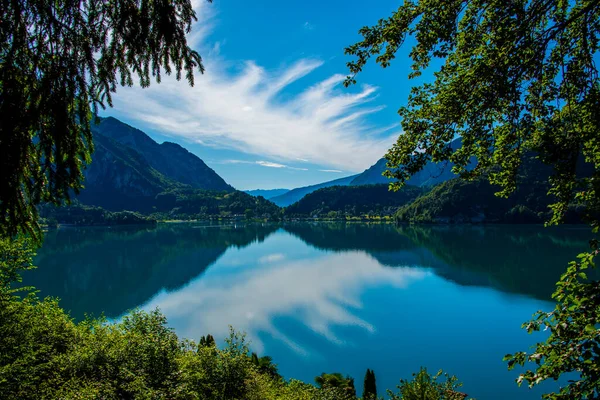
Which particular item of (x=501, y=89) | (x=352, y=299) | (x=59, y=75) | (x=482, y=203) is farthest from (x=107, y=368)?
(x=482, y=203)

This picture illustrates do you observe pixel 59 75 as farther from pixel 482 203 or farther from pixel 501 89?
pixel 482 203

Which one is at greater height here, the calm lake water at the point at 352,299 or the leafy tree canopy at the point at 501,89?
the leafy tree canopy at the point at 501,89

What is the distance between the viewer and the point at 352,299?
39.7 meters

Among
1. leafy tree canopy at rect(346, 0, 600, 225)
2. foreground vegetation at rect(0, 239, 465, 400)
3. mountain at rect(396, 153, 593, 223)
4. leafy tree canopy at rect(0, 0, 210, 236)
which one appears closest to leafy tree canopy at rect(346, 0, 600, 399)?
leafy tree canopy at rect(346, 0, 600, 225)

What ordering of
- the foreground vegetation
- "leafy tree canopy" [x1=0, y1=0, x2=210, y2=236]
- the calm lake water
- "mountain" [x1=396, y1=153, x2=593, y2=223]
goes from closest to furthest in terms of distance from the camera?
"leafy tree canopy" [x1=0, y1=0, x2=210, y2=236], the foreground vegetation, the calm lake water, "mountain" [x1=396, y1=153, x2=593, y2=223]

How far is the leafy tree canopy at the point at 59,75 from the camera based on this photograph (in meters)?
4.30

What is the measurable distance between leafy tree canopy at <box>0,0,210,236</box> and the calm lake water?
20.2 metres

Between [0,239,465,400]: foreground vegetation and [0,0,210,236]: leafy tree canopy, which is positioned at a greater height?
[0,0,210,236]: leafy tree canopy

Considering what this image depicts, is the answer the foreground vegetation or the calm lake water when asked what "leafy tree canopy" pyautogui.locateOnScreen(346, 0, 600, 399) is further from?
the calm lake water

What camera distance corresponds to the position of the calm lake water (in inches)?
934

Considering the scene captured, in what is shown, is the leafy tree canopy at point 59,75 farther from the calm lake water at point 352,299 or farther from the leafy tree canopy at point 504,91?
the calm lake water at point 352,299

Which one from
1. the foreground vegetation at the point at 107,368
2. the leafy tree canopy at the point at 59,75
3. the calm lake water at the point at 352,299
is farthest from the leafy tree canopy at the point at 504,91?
the calm lake water at the point at 352,299

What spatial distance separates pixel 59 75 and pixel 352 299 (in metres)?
38.9

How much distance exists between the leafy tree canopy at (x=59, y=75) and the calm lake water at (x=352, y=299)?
2019 centimetres
